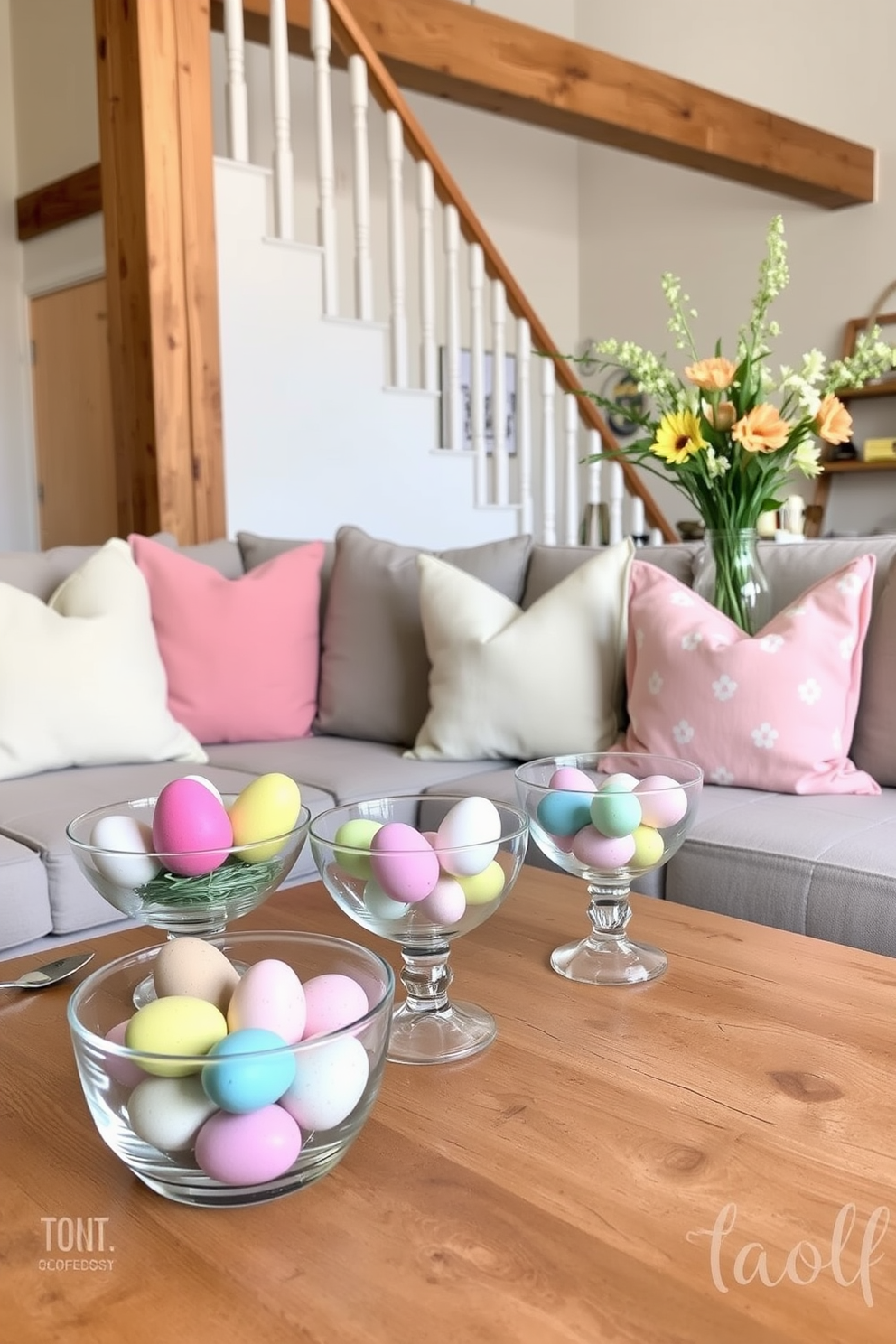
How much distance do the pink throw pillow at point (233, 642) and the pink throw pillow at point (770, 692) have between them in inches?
34.6

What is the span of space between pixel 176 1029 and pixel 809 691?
147 centimetres

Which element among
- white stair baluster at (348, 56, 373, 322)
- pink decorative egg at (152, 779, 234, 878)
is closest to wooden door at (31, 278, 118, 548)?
white stair baluster at (348, 56, 373, 322)

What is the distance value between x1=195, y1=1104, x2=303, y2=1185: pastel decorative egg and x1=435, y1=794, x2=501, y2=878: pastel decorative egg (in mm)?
277

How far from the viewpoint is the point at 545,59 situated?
14.3 feet

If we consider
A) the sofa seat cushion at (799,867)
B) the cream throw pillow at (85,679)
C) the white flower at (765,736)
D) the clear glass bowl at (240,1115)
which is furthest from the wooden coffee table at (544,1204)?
the cream throw pillow at (85,679)

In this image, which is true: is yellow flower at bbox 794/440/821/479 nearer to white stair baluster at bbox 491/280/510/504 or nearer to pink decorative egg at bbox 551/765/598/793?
pink decorative egg at bbox 551/765/598/793

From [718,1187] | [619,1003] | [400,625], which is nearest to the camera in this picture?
[718,1187]

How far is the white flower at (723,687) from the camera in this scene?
1971 mm

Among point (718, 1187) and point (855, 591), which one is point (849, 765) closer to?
point (855, 591)

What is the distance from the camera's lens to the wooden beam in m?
5.01

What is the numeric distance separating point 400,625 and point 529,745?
0.47m

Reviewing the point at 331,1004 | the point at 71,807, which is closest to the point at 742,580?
the point at 71,807

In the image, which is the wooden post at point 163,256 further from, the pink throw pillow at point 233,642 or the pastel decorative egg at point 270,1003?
the pastel decorative egg at point 270,1003

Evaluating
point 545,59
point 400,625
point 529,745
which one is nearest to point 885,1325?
point 529,745
